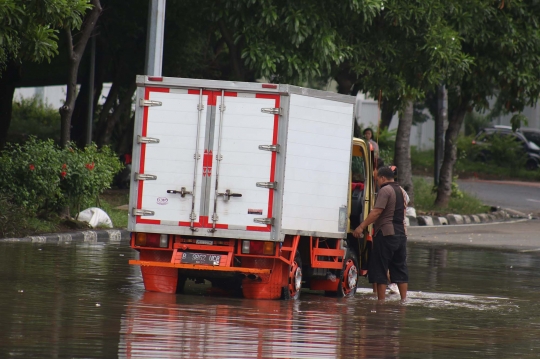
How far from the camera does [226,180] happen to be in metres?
11.8

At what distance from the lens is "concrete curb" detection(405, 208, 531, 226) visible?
27.4 meters

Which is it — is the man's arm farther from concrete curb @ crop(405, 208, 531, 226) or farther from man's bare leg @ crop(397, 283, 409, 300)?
concrete curb @ crop(405, 208, 531, 226)

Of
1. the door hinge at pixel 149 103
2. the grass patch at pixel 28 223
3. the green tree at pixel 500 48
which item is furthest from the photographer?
the green tree at pixel 500 48

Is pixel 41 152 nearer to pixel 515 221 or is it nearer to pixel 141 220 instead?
pixel 141 220

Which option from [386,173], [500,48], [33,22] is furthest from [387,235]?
[500,48]

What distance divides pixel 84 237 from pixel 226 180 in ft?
26.0

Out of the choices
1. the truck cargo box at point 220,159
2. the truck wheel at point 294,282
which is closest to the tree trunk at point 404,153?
the truck wheel at point 294,282

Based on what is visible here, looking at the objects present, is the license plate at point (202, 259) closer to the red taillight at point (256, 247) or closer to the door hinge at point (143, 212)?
the red taillight at point (256, 247)

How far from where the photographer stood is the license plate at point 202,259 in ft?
38.7

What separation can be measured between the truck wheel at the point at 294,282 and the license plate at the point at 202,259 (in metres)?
0.89

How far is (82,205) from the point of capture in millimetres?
20969

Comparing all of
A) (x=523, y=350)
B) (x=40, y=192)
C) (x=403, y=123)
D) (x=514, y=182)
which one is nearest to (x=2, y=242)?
(x=40, y=192)

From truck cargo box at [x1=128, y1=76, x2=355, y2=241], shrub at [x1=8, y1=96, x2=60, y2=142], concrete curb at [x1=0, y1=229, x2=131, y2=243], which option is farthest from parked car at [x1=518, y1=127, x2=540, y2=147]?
truck cargo box at [x1=128, y1=76, x2=355, y2=241]

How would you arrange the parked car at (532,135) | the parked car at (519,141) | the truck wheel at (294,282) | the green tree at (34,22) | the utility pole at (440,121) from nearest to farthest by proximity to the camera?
the truck wheel at (294,282) → the green tree at (34,22) → the utility pole at (440,121) → the parked car at (519,141) → the parked car at (532,135)
